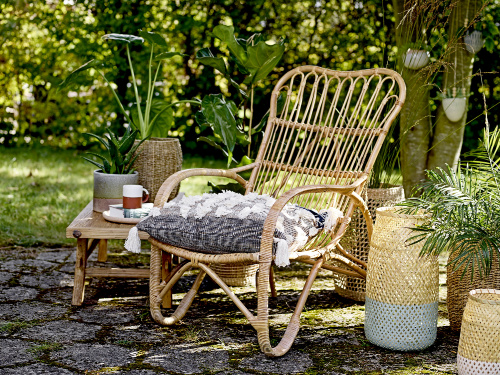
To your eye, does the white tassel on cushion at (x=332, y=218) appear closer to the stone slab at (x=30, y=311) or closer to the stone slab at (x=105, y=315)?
the stone slab at (x=105, y=315)

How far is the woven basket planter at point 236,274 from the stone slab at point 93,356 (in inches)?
32.7

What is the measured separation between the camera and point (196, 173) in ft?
9.05

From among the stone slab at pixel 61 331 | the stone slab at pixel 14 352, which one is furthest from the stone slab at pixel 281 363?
the stone slab at pixel 14 352

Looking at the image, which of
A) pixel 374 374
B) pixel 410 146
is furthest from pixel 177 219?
pixel 410 146

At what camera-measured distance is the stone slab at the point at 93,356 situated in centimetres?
219

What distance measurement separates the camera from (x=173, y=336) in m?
2.49

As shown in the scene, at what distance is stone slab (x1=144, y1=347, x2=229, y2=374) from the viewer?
219cm

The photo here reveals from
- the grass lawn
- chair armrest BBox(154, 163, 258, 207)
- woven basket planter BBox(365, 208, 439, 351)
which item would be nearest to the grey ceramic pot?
chair armrest BBox(154, 163, 258, 207)

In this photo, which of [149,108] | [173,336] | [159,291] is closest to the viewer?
[173,336]

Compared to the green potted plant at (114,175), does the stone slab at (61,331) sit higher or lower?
lower

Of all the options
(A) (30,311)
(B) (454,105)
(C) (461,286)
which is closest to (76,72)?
(A) (30,311)

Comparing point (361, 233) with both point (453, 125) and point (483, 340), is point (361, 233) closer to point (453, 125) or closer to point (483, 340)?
point (483, 340)

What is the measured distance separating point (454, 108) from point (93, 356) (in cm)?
254

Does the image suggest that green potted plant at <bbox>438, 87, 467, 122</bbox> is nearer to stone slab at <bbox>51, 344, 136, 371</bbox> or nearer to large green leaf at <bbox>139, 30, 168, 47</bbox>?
large green leaf at <bbox>139, 30, 168, 47</bbox>
